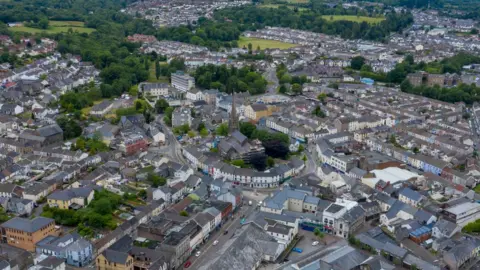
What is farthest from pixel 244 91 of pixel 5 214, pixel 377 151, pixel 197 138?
pixel 5 214

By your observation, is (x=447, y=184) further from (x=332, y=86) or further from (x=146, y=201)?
(x=332, y=86)

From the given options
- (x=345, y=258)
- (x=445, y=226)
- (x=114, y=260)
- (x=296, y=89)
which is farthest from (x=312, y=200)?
(x=296, y=89)

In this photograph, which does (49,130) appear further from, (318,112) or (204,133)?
(318,112)

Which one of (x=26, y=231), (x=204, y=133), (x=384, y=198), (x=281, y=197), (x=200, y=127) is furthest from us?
(x=200, y=127)

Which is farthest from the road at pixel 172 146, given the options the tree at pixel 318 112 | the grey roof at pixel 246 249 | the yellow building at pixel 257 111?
the tree at pixel 318 112

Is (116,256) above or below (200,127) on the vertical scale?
above

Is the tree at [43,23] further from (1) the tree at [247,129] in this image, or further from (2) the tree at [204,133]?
(1) the tree at [247,129]

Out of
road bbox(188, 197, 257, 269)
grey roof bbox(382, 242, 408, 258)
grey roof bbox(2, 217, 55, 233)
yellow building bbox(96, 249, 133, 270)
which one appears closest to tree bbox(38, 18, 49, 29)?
grey roof bbox(2, 217, 55, 233)

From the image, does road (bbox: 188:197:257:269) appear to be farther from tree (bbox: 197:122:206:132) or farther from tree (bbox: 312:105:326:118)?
tree (bbox: 312:105:326:118)
